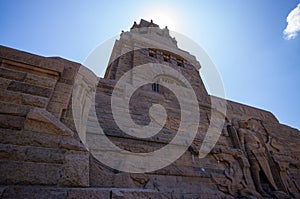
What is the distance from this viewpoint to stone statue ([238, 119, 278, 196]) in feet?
15.9

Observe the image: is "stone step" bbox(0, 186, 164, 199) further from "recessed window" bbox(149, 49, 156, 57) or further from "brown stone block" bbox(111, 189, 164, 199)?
"recessed window" bbox(149, 49, 156, 57)

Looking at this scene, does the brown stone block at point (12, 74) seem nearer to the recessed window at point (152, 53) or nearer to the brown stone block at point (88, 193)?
the brown stone block at point (88, 193)

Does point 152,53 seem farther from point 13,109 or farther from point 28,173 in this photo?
point 28,173

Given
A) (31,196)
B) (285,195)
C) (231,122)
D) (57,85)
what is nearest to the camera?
(31,196)

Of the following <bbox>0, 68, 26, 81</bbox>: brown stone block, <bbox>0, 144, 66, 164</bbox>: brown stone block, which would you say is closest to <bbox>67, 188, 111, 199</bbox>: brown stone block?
<bbox>0, 144, 66, 164</bbox>: brown stone block

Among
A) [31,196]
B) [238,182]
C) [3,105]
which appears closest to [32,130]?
[3,105]

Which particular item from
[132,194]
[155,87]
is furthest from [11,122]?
[155,87]

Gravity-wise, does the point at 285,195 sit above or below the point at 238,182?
below

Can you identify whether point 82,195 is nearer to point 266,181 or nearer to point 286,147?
point 266,181

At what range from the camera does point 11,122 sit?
1.94 m

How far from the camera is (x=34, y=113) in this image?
2.03 metres

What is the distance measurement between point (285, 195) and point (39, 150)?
6029mm

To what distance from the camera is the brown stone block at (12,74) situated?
2325 mm

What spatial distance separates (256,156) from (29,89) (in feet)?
19.8
